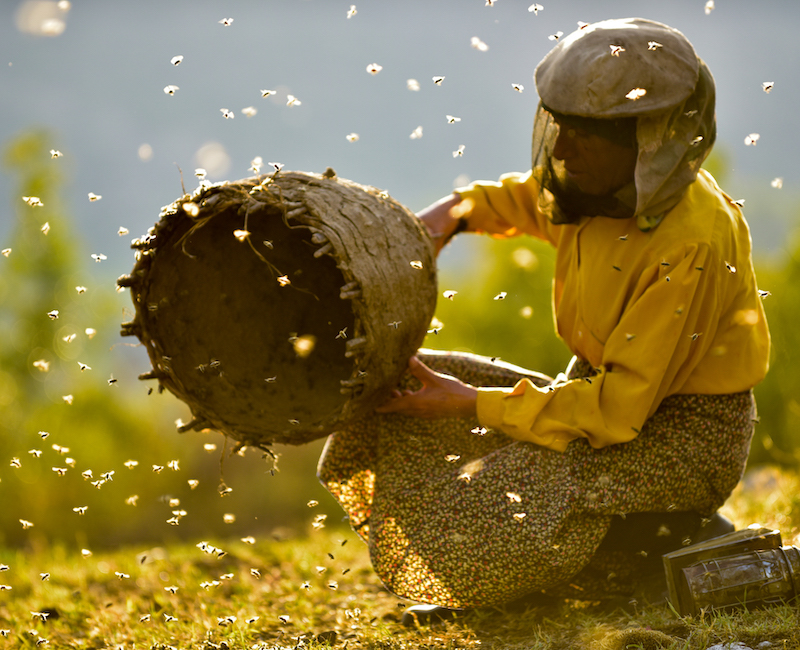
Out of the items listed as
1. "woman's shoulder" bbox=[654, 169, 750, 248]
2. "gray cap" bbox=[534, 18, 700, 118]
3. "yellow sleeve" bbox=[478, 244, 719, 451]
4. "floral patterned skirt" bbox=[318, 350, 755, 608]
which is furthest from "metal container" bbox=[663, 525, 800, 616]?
"gray cap" bbox=[534, 18, 700, 118]

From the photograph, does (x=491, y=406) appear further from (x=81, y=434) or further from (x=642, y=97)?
(x=81, y=434)

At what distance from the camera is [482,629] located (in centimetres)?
326

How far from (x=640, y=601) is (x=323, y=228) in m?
2.10

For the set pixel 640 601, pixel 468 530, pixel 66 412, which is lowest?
pixel 640 601

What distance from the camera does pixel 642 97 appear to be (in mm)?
2711

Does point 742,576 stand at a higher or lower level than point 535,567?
lower

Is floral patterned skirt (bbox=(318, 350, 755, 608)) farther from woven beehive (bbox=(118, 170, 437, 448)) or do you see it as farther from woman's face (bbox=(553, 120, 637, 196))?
woman's face (bbox=(553, 120, 637, 196))

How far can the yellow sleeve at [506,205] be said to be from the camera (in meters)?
3.73

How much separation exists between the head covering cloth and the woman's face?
0.11ft

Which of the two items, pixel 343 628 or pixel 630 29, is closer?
pixel 630 29

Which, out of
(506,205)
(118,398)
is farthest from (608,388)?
(118,398)

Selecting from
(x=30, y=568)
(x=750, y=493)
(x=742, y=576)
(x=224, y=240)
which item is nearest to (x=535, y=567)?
(x=742, y=576)

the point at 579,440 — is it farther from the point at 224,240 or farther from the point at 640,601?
the point at 224,240

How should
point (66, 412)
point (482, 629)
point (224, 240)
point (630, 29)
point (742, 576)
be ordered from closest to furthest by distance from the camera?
point (630, 29) → point (742, 576) → point (482, 629) → point (224, 240) → point (66, 412)
